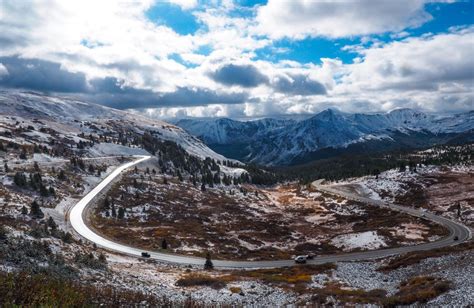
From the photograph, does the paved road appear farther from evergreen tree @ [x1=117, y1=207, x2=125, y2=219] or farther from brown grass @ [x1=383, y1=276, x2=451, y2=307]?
brown grass @ [x1=383, y1=276, x2=451, y2=307]

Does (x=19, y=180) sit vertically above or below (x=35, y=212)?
above

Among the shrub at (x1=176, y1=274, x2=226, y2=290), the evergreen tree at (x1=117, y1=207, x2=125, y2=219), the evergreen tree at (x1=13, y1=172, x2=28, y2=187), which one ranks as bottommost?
the evergreen tree at (x1=117, y1=207, x2=125, y2=219)

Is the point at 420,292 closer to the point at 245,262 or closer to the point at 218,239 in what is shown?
the point at 245,262


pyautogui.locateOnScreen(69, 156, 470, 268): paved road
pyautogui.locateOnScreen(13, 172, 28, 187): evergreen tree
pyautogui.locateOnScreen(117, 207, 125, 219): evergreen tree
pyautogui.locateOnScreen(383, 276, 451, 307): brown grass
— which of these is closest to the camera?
pyautogui.locateOnScreen(383, 276, 451, 307): brown grass

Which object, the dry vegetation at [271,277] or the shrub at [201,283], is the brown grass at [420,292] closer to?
the dry vegetation at [271,277]

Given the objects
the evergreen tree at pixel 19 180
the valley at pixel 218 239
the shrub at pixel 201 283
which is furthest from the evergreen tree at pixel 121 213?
the shrub at pixel 201 283

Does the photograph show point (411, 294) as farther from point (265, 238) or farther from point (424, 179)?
point (424, 179)

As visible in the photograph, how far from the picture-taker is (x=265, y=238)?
110 m

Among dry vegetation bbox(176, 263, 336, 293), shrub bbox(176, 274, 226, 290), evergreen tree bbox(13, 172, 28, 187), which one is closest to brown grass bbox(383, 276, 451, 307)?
dry vegetation bbox(176, 263, 336, 293)

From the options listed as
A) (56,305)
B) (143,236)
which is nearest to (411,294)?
(56,305)

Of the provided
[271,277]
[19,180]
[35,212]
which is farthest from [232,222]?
[271,277]

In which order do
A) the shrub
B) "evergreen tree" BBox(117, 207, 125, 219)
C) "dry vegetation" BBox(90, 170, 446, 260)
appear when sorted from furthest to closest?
1. "evergreen tree" BBox(117, 207, 125, 219)
2. "dry vegetation" BBox(90, 170, 446, 260)
3. the shrub

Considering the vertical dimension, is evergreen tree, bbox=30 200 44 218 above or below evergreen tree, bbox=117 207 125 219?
above

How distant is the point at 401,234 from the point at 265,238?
1537 inches
